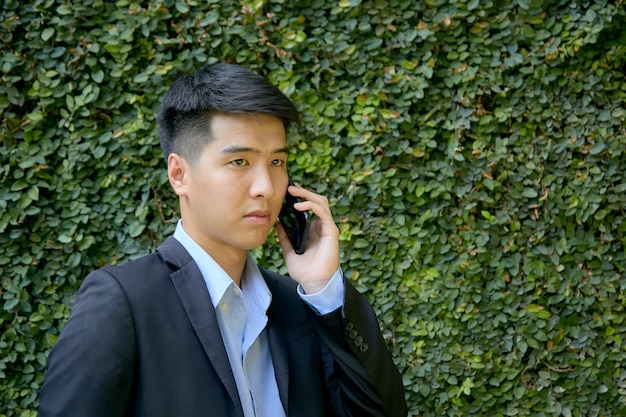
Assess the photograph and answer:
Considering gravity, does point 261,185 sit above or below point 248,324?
above

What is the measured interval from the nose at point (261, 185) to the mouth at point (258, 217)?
0.05 metres

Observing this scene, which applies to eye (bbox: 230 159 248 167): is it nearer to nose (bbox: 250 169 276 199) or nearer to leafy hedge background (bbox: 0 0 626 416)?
nose (bbox: 250 169 276 199)

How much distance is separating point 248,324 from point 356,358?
333 mm

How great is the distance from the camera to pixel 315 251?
2.15 meters

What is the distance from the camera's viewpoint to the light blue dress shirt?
73.6 inches

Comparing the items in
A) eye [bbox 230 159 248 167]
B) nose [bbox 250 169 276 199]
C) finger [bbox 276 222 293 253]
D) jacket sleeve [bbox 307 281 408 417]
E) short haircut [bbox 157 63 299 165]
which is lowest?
jacket sleeve [bbox 307 281 408 417]

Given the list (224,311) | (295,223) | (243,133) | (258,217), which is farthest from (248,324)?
(243,133)

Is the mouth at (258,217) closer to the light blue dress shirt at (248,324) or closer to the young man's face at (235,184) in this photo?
the young man's face at (235,184)

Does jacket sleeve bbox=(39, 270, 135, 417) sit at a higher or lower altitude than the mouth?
lower

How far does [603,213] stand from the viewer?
3.33 meters

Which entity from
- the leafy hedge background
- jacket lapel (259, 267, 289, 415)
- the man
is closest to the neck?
the man

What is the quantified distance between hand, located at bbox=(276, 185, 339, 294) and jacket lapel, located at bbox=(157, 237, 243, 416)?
361mm

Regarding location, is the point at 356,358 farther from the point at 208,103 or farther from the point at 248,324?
the point at 208,103

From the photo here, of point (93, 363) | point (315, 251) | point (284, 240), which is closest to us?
point (93, 363)
